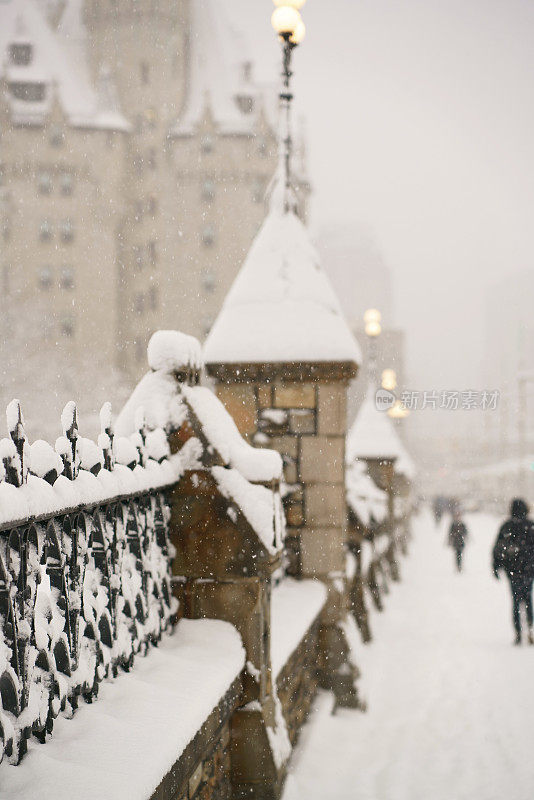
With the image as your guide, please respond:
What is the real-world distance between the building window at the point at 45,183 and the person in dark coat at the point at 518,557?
47916 millimetres

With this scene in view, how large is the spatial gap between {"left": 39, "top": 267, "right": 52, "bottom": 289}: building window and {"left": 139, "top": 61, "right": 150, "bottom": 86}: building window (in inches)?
529

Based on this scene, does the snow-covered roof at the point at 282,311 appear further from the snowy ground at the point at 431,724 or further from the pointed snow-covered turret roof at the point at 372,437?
the pointed snow-covered turret roof at the point at 372,437

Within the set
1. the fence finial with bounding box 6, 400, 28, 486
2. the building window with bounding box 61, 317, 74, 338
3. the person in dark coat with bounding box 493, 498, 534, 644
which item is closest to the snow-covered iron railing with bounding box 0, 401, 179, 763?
the fence finial with bounding box 6, 400, 28, 486

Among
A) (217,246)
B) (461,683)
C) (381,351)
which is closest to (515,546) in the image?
(461,683)

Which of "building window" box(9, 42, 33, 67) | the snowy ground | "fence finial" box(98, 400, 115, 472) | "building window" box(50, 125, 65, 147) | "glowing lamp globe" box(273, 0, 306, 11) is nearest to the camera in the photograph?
"fence finial" box(98, 400, 115, 472)

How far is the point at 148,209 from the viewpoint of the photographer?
54.4 m

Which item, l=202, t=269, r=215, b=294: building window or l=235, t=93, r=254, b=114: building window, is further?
l=235, t=93, r=254, b=114: building window

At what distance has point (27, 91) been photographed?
54469 mm

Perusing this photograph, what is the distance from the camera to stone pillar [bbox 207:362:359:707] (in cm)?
680

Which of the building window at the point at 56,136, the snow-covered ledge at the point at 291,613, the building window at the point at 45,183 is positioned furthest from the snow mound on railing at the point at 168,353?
the building window at the point at 56,136

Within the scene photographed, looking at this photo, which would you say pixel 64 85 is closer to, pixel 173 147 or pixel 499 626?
pixel 173 147

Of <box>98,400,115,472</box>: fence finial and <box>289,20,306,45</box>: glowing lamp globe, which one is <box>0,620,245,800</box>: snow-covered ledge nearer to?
<box>98,400,115,472</box>: fence finial

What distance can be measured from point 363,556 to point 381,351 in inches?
3460

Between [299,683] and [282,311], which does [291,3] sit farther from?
[299,683]
